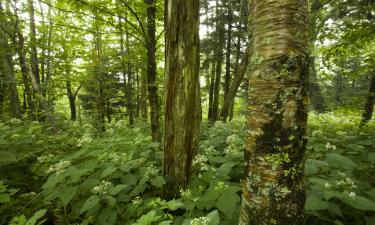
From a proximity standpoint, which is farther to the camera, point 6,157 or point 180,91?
point 6,157

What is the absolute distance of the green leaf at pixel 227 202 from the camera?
1937 mm

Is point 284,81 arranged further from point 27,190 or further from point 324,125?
point 324,125

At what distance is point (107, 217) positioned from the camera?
2350 mm

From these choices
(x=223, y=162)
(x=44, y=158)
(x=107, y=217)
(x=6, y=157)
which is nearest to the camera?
(x=107, y=217)

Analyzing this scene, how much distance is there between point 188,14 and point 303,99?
1.93 metres

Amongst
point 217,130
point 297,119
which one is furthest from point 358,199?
point 217,130

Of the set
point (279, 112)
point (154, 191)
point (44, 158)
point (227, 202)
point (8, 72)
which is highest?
point (8, 72)

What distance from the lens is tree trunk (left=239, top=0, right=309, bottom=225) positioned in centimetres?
124

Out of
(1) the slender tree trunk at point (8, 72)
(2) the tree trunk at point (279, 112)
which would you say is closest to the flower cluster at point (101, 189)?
(2) the tree trunk at point (279, 112)

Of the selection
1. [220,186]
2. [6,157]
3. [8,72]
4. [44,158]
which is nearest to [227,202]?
[220,186]

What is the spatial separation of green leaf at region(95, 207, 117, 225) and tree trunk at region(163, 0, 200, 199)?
76cm

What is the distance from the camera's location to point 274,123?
127 cm

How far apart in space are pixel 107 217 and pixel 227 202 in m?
1.27

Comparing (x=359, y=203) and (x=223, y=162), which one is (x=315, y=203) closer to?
(x=359, y=203)
